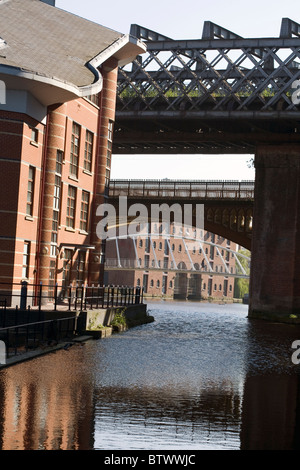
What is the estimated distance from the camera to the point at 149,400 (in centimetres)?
A: 1496

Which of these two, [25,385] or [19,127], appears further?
[19,127]

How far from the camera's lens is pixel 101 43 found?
1663 inches

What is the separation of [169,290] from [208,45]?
94217 millimetres

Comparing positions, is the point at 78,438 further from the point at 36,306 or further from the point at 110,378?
the point at 36,306

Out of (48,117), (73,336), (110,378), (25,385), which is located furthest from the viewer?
(48,117)

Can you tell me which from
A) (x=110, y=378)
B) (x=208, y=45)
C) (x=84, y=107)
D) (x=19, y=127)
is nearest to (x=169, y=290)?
(x=208, y=45)

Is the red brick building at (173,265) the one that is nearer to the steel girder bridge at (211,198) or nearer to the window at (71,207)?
the steel girder bridge at (211,198)

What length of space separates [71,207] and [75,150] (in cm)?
272

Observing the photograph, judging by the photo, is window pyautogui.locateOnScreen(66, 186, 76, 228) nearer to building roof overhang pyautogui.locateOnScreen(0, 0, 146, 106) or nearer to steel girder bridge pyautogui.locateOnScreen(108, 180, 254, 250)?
building roof overhang pyautogui.locateOnScreen(0, 0, 146, 106)

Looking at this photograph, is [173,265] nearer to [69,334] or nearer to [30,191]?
[30,191]

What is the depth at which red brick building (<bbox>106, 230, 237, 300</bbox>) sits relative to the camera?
5246 inches

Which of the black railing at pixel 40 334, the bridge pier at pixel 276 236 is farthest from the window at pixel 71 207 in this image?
the black railing at pixel 40 334

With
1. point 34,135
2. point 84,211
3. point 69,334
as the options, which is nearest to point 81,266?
point 84,211
